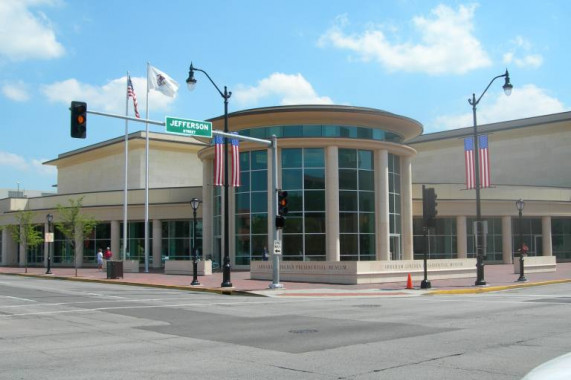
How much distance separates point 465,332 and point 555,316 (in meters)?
4.22

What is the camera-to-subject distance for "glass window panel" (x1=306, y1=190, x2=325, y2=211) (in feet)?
131

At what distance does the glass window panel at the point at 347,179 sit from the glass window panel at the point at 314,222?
7.98ft

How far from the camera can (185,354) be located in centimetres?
1041

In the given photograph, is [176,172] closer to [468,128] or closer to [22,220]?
[22,220]

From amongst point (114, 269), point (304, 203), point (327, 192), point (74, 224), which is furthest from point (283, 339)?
point (74, 224)

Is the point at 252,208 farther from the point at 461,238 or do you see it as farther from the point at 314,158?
the point at 461,238

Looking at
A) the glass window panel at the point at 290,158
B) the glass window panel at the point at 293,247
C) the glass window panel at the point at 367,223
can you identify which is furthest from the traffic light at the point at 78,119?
the glass window panel at the point at 367,223

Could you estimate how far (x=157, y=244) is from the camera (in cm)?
5184

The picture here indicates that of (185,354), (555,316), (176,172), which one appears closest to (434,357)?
(185,354)

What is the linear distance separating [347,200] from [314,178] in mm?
2655

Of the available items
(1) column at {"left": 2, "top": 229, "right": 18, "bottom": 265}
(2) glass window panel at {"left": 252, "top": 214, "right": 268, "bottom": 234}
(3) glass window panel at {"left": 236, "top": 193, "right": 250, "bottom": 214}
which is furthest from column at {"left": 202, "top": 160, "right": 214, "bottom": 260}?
(1) column at {"left": 2, "top": 229, "right": 18, "bottom": 265}

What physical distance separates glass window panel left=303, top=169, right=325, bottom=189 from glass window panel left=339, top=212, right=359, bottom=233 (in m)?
2.41

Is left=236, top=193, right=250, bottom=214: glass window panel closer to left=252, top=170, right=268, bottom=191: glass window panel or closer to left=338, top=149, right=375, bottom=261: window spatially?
left=252, top=170, right=268, bottom=191: glass window panel

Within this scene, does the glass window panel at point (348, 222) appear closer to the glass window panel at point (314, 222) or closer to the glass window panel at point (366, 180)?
the glass window panel at point (314, 222)
